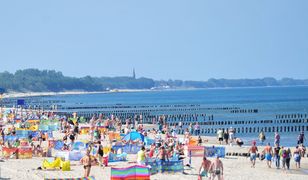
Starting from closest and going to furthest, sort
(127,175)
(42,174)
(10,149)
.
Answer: (127,175) → (42,174) → (10,149)

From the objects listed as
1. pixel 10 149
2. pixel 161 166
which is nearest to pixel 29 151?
pixel 10 149

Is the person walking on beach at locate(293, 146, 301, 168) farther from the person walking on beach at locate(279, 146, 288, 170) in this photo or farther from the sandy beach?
the person walking on beach at locate(279, 146, 288, 170)

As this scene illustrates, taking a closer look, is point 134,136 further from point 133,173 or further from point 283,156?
point 133,173

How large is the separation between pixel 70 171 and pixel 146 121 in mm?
39514

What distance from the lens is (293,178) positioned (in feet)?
73.0

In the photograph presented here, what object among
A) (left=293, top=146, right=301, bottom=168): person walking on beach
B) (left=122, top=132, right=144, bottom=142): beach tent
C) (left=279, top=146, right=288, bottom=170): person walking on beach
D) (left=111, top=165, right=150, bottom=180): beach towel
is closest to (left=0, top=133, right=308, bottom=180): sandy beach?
(left=293, top=146, right=301, bottom=168): person walking on beach

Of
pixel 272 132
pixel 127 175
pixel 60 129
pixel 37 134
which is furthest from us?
pixel 272 132

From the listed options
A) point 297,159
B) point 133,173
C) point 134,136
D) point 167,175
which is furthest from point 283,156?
point 133,173

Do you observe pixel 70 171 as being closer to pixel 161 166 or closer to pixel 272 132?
pixel 161 166

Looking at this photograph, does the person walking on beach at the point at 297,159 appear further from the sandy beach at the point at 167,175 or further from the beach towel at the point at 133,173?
the beach towel at the point at 133,173

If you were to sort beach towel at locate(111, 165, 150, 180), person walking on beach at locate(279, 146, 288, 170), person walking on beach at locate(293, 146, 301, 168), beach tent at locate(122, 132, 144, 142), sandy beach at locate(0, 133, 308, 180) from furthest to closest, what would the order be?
1. beach tent at locate(122, 132, 144, 142)
2. person walking on beach at locate(293, 146, 301, 168)
3. person walking on beach at locate(279, 146, 288, 170)
4. sandy beach at locate(0, 133, 308, 180)
5. beach towel at locate(111, 165, 150, 180)

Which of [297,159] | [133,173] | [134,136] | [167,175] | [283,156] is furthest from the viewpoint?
[134,136]

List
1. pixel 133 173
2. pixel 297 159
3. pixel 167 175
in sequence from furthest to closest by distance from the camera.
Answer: pixel 297 159 → pixel 167 175 → pixel 133 173

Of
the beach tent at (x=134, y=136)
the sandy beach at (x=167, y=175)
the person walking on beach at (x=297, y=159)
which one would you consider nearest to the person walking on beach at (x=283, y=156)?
the sandy beach at (x=167, y=175)
